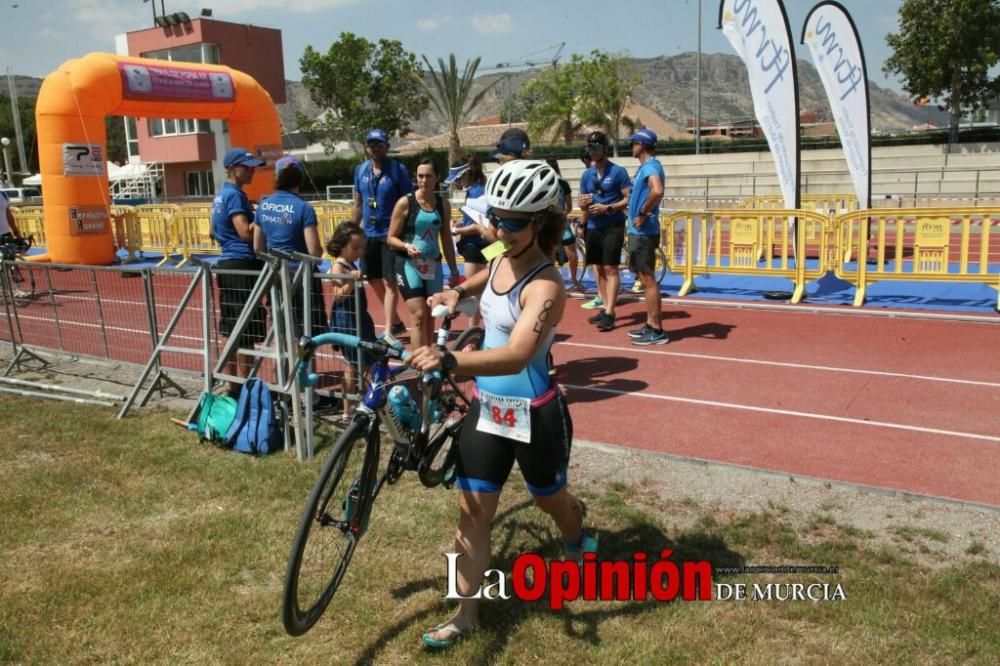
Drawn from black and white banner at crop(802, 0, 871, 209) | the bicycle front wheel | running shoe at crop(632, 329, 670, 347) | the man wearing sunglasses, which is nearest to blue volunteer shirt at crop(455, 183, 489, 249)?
the man wearing sunglasses

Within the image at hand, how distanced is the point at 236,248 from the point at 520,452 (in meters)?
4.48

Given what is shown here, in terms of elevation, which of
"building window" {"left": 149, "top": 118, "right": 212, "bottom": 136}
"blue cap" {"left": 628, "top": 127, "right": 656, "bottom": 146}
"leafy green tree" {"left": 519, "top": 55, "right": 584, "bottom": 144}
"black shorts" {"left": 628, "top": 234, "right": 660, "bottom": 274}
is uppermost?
"leafy green tree" {"left": 519, "top": 55, "right": 584, "bottom": 144}

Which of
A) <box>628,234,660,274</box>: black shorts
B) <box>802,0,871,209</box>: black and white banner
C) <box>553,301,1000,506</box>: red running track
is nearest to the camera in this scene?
<box>553,301,1000,506</box>: red running track

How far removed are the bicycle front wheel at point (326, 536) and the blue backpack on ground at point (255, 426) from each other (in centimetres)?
239

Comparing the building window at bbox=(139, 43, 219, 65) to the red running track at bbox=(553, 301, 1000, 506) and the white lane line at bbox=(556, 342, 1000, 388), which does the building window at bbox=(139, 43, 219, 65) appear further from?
the white lane line at bbox=(556, 342, 1000, 388)

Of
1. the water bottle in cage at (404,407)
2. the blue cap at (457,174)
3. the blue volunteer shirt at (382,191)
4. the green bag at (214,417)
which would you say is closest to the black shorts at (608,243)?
the blue cap at (457,174)

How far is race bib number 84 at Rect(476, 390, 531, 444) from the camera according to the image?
334 centimetres

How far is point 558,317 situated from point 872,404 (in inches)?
174

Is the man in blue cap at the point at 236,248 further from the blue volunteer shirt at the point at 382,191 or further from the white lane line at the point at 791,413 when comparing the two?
the white lane line at the point at 791,413

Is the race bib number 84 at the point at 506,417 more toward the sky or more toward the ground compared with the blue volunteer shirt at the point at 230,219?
more toward the ground

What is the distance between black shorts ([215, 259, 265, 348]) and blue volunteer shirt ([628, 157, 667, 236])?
3.99 metres

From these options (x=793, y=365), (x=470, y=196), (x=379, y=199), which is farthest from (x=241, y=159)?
(x=793, y=365)

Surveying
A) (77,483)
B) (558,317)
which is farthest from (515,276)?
(77,483)

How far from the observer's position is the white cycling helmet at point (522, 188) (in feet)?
10.4
